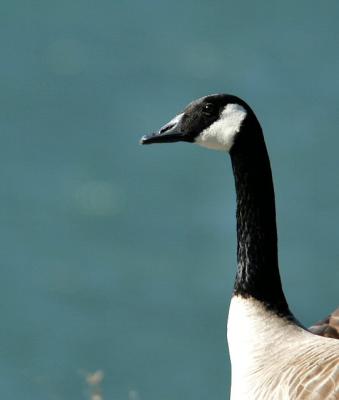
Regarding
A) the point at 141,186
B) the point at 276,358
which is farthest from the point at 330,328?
the point at 141,186

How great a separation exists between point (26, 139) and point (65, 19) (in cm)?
180

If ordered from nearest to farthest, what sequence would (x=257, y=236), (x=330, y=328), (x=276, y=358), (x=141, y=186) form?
(x=276, y=358) → (x=257, y=236) → (x=330, y=328) → (x=141, y=186)

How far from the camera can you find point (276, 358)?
604 centimetres

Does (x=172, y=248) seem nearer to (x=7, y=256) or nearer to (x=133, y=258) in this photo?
(x=133, y=258)

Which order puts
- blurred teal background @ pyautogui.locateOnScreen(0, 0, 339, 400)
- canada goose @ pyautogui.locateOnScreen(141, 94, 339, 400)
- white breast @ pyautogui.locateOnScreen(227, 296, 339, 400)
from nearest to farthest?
1. white breast @ pyautogui.locateOnScreen(227, 296, 339, 400)
2. canada goose @ pyautogui.locateOnScreen(141, 94, 339, 400)
3. blurred teal background @ pyautogui.locateOnScreen(0, 0, 339, 400)

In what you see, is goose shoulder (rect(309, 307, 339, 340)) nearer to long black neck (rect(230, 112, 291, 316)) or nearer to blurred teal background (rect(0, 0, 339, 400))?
long black neck (rect(230, 112, 291, 316))

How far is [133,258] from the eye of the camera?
10.5 m

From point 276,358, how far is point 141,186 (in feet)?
16.4

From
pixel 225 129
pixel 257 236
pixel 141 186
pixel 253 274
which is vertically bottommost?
pixel 253 274

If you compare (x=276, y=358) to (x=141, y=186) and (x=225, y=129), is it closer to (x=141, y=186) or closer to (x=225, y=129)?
(x=225, y=129)

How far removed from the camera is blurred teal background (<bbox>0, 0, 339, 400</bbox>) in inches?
392

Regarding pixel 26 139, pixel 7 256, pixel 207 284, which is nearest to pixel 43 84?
pixel 26 139

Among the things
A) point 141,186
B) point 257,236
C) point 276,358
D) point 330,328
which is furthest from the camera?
point 141,186

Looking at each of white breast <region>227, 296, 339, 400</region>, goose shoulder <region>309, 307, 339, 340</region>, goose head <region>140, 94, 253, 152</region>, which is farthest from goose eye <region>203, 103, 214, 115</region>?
goose shoulder <region>309, 307, 339, 340</region>
